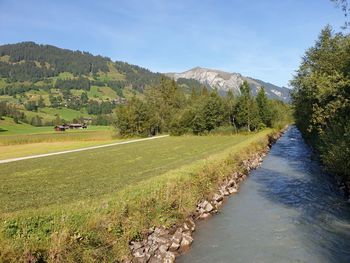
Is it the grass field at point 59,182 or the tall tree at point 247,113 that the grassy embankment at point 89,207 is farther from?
the tall tree at point 247,113

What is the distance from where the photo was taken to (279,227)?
20016 millimetres

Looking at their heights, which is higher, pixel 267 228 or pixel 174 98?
pixel 174 98

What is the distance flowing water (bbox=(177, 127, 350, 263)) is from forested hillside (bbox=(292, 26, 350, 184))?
3.28m

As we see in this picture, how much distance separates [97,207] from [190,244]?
5.14m

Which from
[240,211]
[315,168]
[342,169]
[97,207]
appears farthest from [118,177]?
[315,168]

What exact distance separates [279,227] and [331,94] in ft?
50.1

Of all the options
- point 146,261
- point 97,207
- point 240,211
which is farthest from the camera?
point 240,211

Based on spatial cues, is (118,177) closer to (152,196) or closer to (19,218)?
(152,196)

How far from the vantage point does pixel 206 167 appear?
28.7 metres

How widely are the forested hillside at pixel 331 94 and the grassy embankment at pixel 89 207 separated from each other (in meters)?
9.59

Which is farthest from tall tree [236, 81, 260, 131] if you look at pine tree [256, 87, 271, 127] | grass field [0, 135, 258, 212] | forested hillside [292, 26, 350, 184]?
grass field [0, 135, 258, 212]

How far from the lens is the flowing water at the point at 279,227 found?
16.1 meters

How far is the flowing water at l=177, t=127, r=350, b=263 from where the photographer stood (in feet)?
Answer: 52.7

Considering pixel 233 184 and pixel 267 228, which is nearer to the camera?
pixel 267 228
